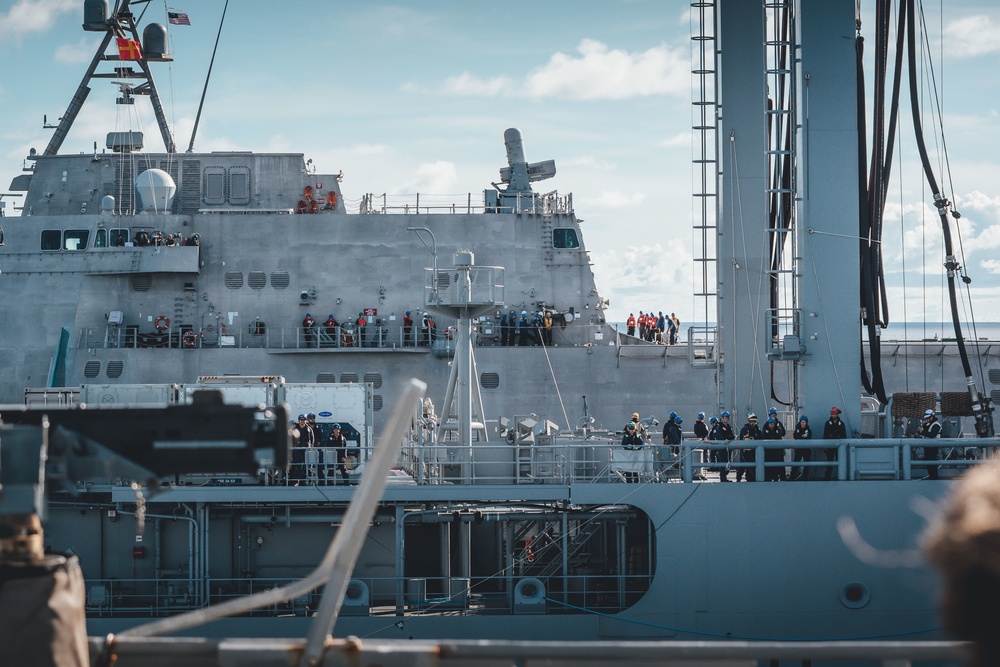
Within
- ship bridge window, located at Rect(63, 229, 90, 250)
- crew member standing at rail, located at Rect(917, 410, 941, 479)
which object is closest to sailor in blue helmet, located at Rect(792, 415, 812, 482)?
crew member standing at rail, located at Rect(917, 410, 941, 479)

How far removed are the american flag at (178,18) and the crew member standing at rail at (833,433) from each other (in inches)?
813

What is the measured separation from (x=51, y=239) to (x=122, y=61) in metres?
6.51

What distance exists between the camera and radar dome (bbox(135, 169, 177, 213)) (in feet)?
79.6

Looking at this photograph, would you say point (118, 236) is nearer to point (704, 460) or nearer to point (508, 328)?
point (508, 328)

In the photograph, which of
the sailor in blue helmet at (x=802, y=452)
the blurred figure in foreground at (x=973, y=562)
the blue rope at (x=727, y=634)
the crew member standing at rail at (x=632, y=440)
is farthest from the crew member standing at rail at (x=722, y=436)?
the blurred figure in foreground at (x=973, y=562)

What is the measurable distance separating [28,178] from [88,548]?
1423 cm

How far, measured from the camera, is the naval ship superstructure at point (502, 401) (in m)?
14.8

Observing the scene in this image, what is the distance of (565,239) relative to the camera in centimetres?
2486

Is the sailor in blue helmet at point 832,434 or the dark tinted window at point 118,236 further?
the dark tinted window at point 118,236

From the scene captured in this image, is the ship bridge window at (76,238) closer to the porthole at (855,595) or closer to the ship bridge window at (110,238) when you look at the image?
the ship bridge window at (110,238)

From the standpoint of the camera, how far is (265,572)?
16.3m

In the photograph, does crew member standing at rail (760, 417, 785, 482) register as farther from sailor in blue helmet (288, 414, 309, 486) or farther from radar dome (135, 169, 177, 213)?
radar dome (135, 169, 177, 213)

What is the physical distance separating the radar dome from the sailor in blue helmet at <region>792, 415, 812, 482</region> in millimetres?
15817

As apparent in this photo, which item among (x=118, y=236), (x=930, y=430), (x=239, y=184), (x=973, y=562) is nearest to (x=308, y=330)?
(x=239, y=184)
